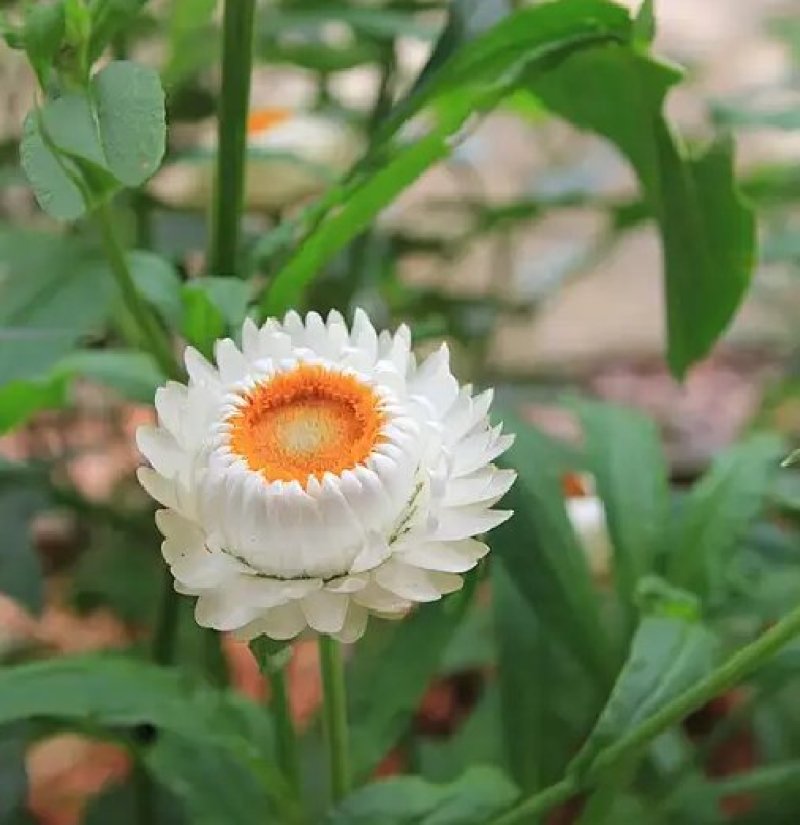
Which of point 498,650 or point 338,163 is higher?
point 338,163

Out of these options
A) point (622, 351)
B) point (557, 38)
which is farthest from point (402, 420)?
point (622, 351)

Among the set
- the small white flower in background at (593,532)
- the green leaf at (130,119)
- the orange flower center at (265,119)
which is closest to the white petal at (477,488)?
the green leaf at (130,119)

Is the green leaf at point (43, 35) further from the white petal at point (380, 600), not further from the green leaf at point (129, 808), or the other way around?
the green leaf at point (129, 808)

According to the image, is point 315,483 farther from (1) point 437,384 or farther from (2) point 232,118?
(2) point 232,118

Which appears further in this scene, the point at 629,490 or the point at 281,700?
the point at 629,490

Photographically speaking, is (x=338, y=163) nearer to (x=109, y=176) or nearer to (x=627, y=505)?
(x=627, y=505)

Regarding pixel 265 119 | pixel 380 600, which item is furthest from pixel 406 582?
pixel 265 119

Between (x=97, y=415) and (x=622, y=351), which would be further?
(x=622, y=351)
